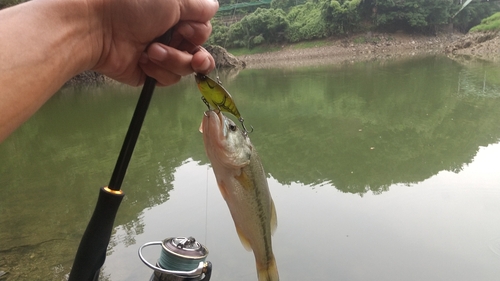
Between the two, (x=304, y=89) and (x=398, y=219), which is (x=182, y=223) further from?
(x=304, y=89)

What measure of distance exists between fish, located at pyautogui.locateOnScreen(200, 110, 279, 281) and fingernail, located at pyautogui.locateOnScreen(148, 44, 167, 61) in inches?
12.8

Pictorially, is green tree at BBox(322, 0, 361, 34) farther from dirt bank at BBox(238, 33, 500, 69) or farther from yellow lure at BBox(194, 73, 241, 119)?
yellow lure at BBox(194, 73, 241, 119)

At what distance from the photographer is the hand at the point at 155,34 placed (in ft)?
5.16

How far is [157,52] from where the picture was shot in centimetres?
164

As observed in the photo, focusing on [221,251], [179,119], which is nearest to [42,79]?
[221,251]

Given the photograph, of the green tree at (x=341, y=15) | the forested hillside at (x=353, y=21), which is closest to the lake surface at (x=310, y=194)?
the forested hillside at (x=353, y=21)

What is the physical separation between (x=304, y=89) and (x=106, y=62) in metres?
16.1

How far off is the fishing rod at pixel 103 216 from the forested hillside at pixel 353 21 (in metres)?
45.4

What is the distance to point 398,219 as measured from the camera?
4.75m

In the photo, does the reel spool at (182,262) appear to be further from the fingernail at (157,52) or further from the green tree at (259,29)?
the green tree at (259,29)

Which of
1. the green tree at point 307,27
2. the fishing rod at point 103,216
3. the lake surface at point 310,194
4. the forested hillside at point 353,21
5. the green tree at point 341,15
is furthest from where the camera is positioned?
the green tree at point 307,27

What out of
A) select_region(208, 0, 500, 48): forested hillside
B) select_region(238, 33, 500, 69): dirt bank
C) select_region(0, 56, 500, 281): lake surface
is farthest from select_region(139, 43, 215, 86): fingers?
select_region(208, 0, 500, 48): forested hillside

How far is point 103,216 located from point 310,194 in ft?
14.3

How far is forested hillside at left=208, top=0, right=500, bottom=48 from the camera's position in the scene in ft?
150
